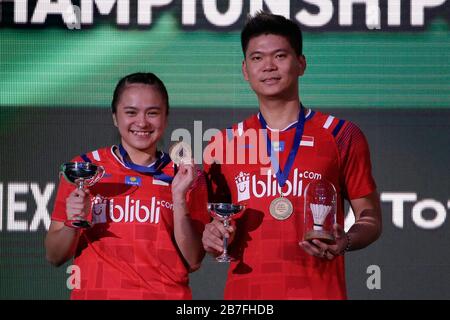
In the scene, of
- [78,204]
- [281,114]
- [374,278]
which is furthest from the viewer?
[374,278]

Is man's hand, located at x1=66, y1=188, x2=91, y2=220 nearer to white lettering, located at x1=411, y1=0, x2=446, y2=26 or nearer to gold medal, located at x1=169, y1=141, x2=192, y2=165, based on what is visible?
gold medal, located at x1=169, y1=141, x2=192, y2=165

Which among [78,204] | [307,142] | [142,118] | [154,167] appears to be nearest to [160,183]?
[154,167]

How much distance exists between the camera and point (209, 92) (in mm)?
4754

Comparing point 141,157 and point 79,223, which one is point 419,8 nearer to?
point 141,157

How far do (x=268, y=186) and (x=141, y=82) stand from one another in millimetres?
708

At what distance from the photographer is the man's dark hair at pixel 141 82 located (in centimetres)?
436

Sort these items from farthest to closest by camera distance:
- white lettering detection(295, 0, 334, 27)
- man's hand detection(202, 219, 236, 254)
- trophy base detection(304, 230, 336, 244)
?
white lettering detection(295, 0, 334, 27)
man's hand detection(202, 219, 236, 254)
trophy base detection(304, 230, 336, 244)

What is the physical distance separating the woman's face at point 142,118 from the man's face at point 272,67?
0.41 m

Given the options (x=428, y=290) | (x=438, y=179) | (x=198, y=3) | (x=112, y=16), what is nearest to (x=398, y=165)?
(x=438, y=179)

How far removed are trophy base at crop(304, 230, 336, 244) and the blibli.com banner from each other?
27.7 inches

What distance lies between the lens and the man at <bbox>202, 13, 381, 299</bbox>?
4.19 m

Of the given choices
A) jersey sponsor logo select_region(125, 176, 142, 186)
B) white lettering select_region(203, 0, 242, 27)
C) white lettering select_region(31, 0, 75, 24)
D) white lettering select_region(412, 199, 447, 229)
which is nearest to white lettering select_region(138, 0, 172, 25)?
white lettering select_region(203, 0, 242, 27)

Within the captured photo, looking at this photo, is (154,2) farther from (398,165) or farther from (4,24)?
(398,165)

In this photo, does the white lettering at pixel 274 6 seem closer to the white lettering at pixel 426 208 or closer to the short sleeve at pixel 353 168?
the short sleeve at pixel 353 168
